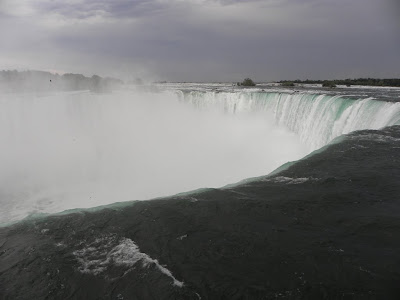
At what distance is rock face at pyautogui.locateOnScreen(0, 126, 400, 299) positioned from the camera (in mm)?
3758

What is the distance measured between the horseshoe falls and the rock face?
790 cm

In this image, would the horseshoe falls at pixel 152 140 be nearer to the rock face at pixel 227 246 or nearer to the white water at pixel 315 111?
the white water at pixel 315 111

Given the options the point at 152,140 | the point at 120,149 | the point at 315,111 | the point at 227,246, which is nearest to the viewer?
the point at 227,246

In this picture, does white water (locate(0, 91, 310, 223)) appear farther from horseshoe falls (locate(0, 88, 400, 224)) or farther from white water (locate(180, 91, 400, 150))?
white water (locate(180, 91, 400, 150))

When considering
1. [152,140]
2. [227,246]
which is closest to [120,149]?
[152,140]

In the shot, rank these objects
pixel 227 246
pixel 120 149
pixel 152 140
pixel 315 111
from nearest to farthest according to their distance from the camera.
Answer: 1. pixel 227 246
2. pixel 315 111
3. pixel 120 149
4. pixel 152 140

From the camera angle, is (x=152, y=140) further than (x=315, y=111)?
Yes

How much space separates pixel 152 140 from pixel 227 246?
20.0 metres

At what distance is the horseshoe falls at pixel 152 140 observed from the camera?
1480 cm

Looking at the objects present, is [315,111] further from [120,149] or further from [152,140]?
[120,149]

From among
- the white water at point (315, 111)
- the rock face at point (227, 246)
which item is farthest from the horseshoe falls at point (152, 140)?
the rock face at point (227, 246)

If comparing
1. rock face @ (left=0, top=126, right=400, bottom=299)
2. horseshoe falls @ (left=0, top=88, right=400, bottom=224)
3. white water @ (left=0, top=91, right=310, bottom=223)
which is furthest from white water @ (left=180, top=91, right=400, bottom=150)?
rock face @ (left=0, top=126, right=400, bottom=299)

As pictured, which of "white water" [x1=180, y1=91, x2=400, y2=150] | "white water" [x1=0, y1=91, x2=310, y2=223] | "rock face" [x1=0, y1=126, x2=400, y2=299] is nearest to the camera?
"rock face" [x1=0, y1=126, x2=400, y2=299]

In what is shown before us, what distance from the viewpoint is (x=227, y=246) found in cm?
464
